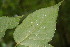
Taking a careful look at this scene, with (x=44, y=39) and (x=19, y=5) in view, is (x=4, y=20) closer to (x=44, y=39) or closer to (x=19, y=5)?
(x=44, y=39)

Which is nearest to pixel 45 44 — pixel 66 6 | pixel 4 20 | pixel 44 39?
pixel 44 39

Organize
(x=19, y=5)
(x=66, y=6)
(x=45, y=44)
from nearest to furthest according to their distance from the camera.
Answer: (x=45, y=44), (x=19, y=5), (x=66, y=6)

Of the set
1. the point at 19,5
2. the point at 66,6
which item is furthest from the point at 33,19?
the point at 66,6

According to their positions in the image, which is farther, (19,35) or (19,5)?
(19,5)

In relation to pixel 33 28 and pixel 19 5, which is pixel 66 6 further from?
pixel 33 28

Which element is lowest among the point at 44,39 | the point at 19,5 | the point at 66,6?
the point at 66,6

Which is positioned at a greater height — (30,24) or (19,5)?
(30,24)

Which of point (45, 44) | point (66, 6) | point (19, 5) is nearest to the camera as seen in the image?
point (45, 44)
